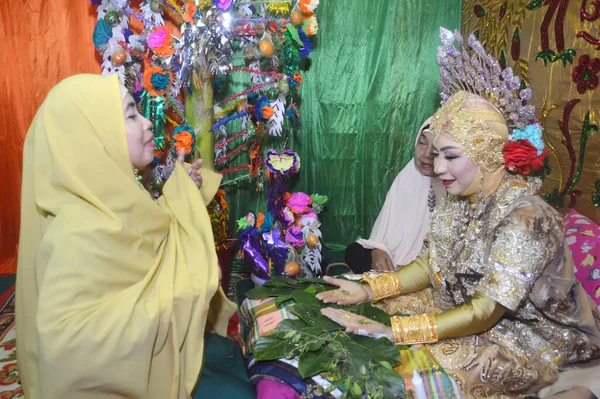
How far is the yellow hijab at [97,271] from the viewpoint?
1.62 m

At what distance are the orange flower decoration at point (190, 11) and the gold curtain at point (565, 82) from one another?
6.97 feet

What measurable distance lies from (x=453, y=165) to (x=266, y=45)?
151 cm

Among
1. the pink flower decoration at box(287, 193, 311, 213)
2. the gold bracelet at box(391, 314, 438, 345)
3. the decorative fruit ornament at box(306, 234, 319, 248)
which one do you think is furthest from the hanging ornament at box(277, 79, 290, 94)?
the gold bracelet at box(391, 314, 438, 345)

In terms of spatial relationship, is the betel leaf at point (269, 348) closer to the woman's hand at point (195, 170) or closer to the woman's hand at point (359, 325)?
the woman's hand at point (359, 325)

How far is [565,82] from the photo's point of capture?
2801 mm

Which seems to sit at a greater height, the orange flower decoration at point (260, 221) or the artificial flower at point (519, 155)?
the artificial flower at point (519, 155)

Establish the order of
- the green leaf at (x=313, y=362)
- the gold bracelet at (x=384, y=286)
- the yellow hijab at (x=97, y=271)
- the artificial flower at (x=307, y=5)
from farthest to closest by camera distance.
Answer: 1. the artificial flower at (x=307, y=5)
2. the gold bracelet at (x=384, y=286)
3. the green leaf at (x=313, y=362)
4. the yellow hijab at (x=97, y=271)

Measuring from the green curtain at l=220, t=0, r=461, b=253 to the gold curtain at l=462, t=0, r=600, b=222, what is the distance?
3.21 feet

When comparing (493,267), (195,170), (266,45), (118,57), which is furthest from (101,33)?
(493,267)

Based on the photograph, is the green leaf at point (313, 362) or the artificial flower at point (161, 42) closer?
the green leaf at point (313, 362)

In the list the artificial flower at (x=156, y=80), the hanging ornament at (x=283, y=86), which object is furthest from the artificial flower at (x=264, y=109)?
the artificial flower at (x=156, y=80)

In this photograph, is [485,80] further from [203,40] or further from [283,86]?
[203,40]

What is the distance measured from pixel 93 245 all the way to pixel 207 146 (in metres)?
1.59

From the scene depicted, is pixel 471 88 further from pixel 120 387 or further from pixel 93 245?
pixel 120 387
